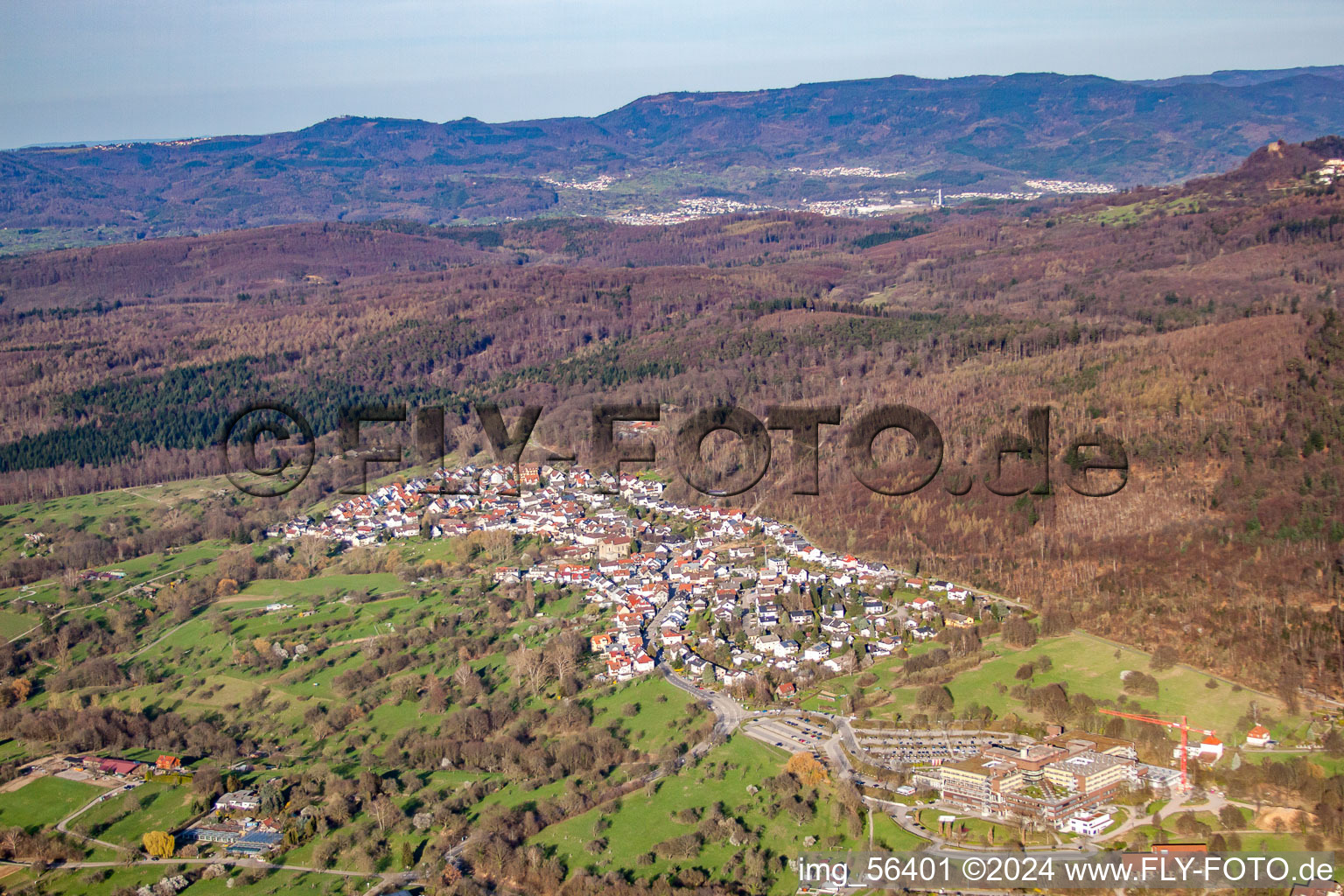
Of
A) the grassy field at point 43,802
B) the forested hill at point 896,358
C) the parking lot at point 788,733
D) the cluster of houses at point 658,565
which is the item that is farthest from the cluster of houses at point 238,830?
the forested hill at point 896,358

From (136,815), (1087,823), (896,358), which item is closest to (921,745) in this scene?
(1087,823)

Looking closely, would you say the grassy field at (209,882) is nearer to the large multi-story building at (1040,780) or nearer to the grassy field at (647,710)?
the grassy field at (647,710)

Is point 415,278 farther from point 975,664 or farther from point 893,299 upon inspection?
point 975,664

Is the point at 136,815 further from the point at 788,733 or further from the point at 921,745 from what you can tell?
the point at 921,745

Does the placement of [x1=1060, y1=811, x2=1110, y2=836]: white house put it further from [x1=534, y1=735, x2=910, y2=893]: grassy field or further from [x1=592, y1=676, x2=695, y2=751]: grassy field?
[x1=592, y1=676, x2=695, y2=751]: grassy field

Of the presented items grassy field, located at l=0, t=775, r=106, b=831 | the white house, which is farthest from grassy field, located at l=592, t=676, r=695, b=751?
grassy field, located at l=0, t=775, r=106, b=831

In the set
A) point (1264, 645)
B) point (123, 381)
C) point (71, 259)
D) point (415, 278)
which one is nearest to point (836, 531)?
point (1264, 645)

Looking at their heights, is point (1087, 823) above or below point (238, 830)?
above
